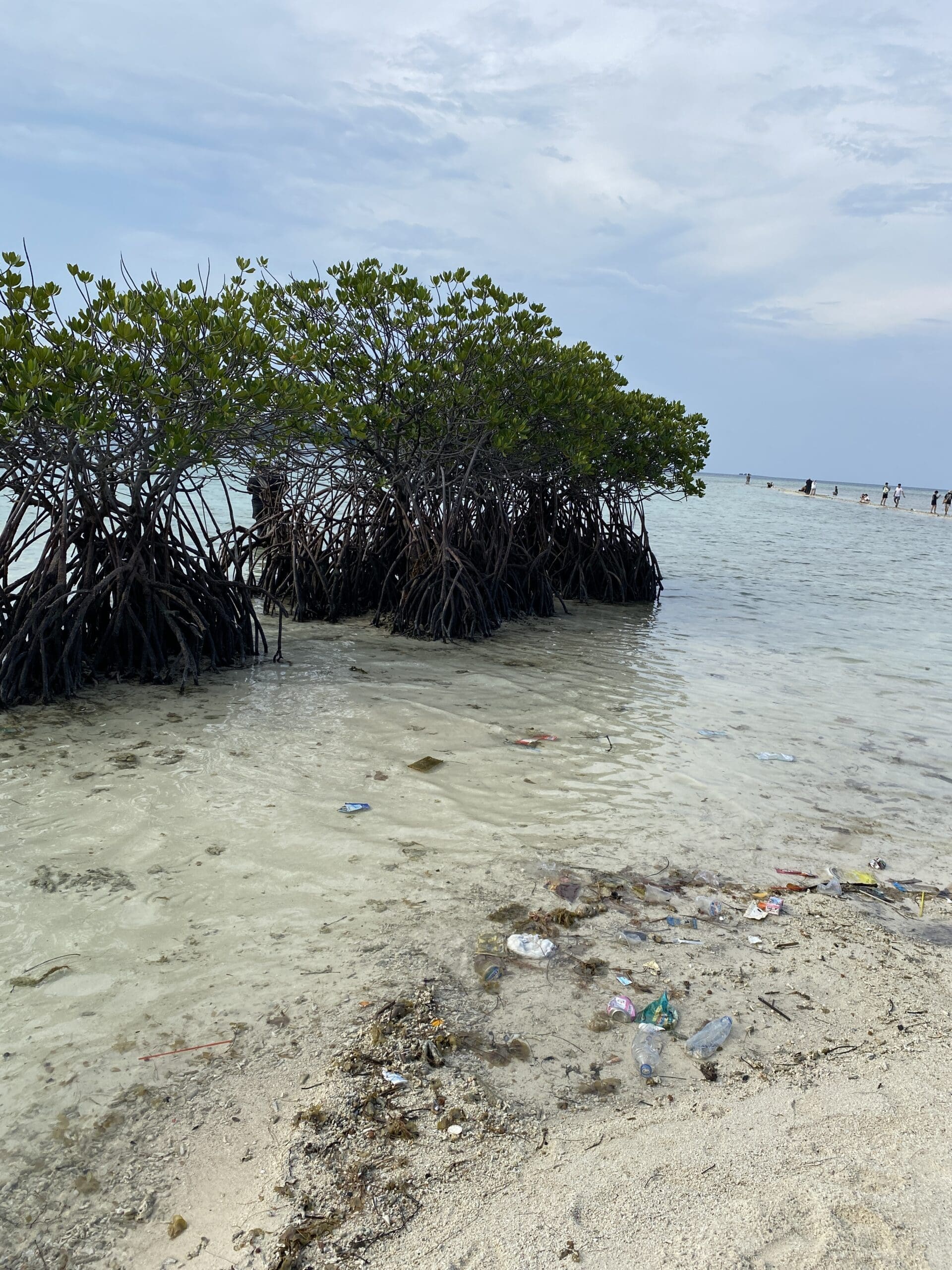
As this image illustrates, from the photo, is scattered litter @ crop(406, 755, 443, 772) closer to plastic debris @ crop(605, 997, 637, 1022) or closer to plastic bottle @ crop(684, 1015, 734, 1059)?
plastic debris @ crop(605, 997, 637, 1022)

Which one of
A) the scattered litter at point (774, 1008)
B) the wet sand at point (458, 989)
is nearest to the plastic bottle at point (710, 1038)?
the wet sand at point (458, 989)

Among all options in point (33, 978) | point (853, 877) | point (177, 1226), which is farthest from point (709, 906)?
point (33, 978)

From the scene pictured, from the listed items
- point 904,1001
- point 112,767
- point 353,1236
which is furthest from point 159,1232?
point 112,767

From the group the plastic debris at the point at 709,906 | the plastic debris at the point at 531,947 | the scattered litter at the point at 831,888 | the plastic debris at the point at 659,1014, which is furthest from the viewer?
the scattered litter at the point at 831,888

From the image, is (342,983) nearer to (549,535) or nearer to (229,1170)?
(229,1170)

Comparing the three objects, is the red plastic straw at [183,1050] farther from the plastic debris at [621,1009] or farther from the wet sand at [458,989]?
the plastic debris at [621,1009]

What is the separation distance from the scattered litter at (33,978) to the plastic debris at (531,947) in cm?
130

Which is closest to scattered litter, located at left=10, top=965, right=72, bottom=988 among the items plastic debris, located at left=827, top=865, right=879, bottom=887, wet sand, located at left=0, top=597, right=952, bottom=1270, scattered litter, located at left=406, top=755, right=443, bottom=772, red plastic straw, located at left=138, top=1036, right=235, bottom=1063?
wet sand, located at left=0, top=597, right=952, bottom=1270

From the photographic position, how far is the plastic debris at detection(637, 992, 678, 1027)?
2291mm

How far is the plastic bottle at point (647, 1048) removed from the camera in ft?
6.91

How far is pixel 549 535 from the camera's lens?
1030cm

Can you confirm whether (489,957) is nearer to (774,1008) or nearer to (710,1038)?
(710,1038)

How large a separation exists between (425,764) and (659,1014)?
2.09 meters

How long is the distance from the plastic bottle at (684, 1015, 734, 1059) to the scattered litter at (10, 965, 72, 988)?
1749mm
